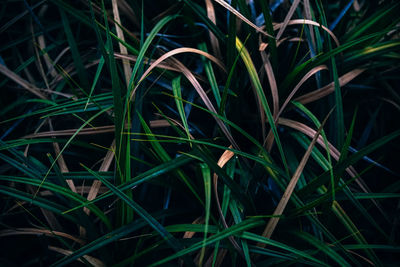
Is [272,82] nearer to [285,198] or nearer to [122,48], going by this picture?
[285,198]

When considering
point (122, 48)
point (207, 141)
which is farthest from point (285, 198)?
point (122, 48)

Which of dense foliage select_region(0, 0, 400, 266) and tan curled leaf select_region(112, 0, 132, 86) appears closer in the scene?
dense foliage select_region(0, 0, 400, 266)

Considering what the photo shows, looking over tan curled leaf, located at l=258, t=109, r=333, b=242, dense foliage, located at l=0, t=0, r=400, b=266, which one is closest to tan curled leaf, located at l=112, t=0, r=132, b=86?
dense foliage, located at l=0, t=0, r=400, b=266

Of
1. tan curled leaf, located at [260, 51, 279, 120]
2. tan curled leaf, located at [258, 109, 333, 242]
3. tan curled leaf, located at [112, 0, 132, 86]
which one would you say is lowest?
tan curled leaf, located at [258, 109, 333, 242]

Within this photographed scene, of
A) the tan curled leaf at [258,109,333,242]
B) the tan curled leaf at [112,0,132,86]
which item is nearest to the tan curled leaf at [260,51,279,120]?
the tan curled leaf at [258,109,333,242]

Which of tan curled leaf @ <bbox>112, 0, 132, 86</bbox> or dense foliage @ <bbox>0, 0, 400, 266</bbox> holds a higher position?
tan curled leaf @ <bbox>112, 0, 132, 86</bbox>

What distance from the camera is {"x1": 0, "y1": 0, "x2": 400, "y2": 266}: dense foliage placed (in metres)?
0.62

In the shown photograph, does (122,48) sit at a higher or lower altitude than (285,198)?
higher

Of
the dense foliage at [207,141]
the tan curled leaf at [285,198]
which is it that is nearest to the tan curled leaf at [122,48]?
the dense foliage at [207,141]

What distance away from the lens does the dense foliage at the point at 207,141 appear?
62cm

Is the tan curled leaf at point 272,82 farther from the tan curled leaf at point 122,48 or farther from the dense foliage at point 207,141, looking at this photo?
the tan curled leaf at point 122,48

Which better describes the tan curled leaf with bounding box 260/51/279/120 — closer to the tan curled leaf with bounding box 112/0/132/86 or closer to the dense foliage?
the dense foliage

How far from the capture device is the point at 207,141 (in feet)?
2.31

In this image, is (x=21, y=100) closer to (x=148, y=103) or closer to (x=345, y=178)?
(x=148, y=103)
